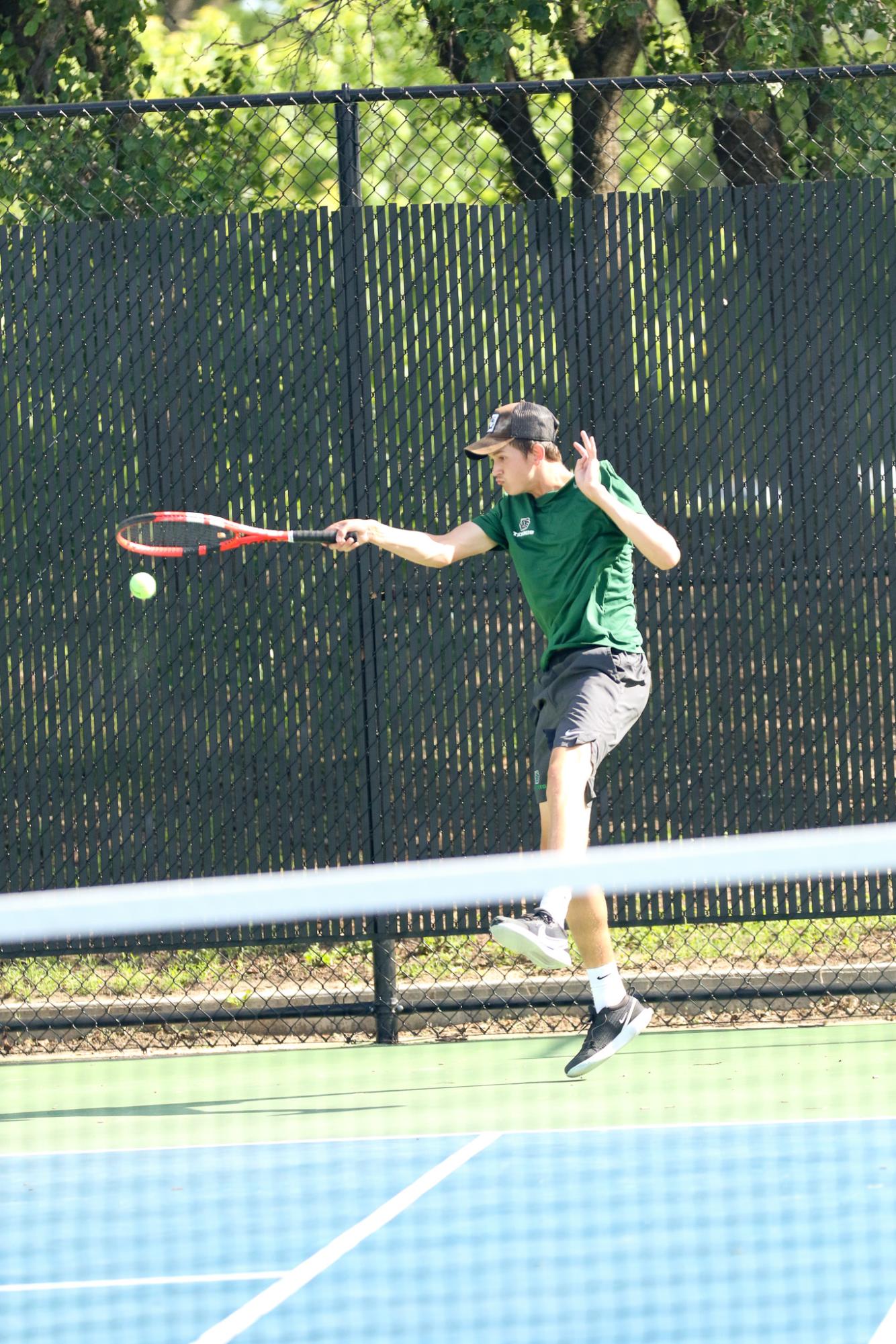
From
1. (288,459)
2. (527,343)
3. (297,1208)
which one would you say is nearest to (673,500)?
(527,343)

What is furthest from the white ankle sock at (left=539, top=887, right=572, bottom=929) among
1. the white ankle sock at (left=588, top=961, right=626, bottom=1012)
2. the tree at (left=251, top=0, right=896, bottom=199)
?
the tree at (left=251, top=0, right=896, bottom=199)

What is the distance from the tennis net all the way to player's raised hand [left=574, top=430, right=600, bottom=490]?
1.13m

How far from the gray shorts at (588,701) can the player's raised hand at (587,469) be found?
0.56 metres

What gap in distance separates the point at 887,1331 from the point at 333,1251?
134 centimetres

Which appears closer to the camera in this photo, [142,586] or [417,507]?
[142,586]

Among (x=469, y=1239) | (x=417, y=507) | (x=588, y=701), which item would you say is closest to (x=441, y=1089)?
(x=588, y=701)

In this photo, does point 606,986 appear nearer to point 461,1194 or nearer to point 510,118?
point 461,1194

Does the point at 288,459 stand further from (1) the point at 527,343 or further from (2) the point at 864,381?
(2) the point at 864,381

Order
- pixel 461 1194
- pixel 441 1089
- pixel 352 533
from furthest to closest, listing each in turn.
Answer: pixel 441 1089 < pixel 352 533 < pixel 461 1194

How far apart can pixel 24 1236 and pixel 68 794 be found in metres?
2.40

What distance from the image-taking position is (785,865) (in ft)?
8.68

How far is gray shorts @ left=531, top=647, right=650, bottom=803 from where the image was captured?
5391mm

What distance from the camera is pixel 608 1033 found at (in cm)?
544

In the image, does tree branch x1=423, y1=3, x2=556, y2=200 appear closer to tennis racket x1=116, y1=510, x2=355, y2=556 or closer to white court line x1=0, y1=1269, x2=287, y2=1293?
tennis racket x1=116, y1=510, x2=355, y2=556
